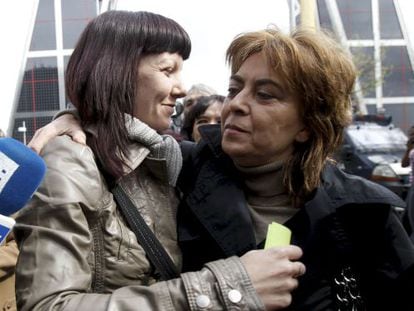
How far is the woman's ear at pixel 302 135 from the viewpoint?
5.81ft

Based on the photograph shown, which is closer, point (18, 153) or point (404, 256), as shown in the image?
point (18, 153)

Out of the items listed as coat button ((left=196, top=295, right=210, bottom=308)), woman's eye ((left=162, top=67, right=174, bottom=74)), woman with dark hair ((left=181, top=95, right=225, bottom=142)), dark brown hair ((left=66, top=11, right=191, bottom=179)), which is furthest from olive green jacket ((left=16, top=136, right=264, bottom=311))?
woman with dark hair ((left=181, top=95, right=225, bottom=142))

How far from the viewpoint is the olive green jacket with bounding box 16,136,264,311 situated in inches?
49.8

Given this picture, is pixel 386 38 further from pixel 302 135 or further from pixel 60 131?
pixel 60 131

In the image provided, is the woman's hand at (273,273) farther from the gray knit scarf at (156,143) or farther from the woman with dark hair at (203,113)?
the woman with dark hair at (203,113)

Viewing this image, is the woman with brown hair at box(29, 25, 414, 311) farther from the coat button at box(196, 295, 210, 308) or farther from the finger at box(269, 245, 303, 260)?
the coat button at box(196, 295, 210, 308)

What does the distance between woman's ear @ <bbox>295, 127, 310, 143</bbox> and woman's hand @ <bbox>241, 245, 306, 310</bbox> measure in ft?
1.59

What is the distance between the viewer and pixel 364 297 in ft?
5.74

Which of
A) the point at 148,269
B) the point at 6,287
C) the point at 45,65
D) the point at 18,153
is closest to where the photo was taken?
the point at 18,153

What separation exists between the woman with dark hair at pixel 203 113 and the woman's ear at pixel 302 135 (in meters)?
2.63

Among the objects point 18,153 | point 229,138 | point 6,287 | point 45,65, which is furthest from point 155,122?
point 45,65

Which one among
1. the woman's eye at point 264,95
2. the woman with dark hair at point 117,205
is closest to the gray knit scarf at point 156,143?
the woman with dark hair at point 117,205

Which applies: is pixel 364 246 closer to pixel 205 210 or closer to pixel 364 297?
pixel 364 297

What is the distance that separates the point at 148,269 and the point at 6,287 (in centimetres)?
137
